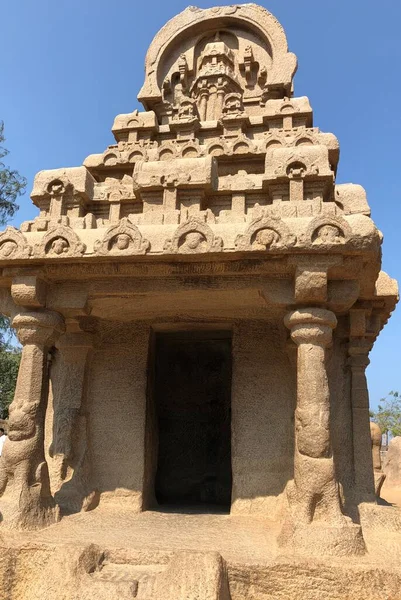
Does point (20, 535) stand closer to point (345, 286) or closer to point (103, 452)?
point (103, 452)

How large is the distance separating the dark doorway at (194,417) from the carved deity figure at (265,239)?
13.1 feet

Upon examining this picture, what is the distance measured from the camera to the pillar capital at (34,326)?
5.19 m

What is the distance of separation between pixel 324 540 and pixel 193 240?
110 inches

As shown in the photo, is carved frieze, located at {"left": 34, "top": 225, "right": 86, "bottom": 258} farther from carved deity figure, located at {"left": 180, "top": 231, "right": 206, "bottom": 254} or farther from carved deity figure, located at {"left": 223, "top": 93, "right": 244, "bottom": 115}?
carved deity figure, located at {"left": 223, "top": 93, "right": 244, "bottom": 115}

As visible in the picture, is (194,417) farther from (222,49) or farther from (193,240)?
(222,49)

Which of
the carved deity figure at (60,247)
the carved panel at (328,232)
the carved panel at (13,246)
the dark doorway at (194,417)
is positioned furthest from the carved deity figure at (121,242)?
the dark doorway at (194,417)

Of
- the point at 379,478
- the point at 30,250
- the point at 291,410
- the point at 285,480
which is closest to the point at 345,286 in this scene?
the point at 291,410

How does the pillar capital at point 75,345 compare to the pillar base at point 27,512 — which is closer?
the pillar base at point 27,512

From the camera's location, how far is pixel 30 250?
4945mm

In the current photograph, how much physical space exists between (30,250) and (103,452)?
2.64 meters

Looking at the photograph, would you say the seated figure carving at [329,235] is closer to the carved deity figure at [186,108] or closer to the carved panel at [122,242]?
the carved panel at [122,242]

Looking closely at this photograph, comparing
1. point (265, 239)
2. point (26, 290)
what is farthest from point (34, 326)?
point (265, 239)

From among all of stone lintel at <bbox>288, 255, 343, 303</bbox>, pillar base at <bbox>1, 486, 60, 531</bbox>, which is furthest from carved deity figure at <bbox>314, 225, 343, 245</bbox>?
pillar base at <bbox>1, 486, 60, 531</bbox>

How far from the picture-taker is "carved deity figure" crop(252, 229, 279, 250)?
14.9ft
